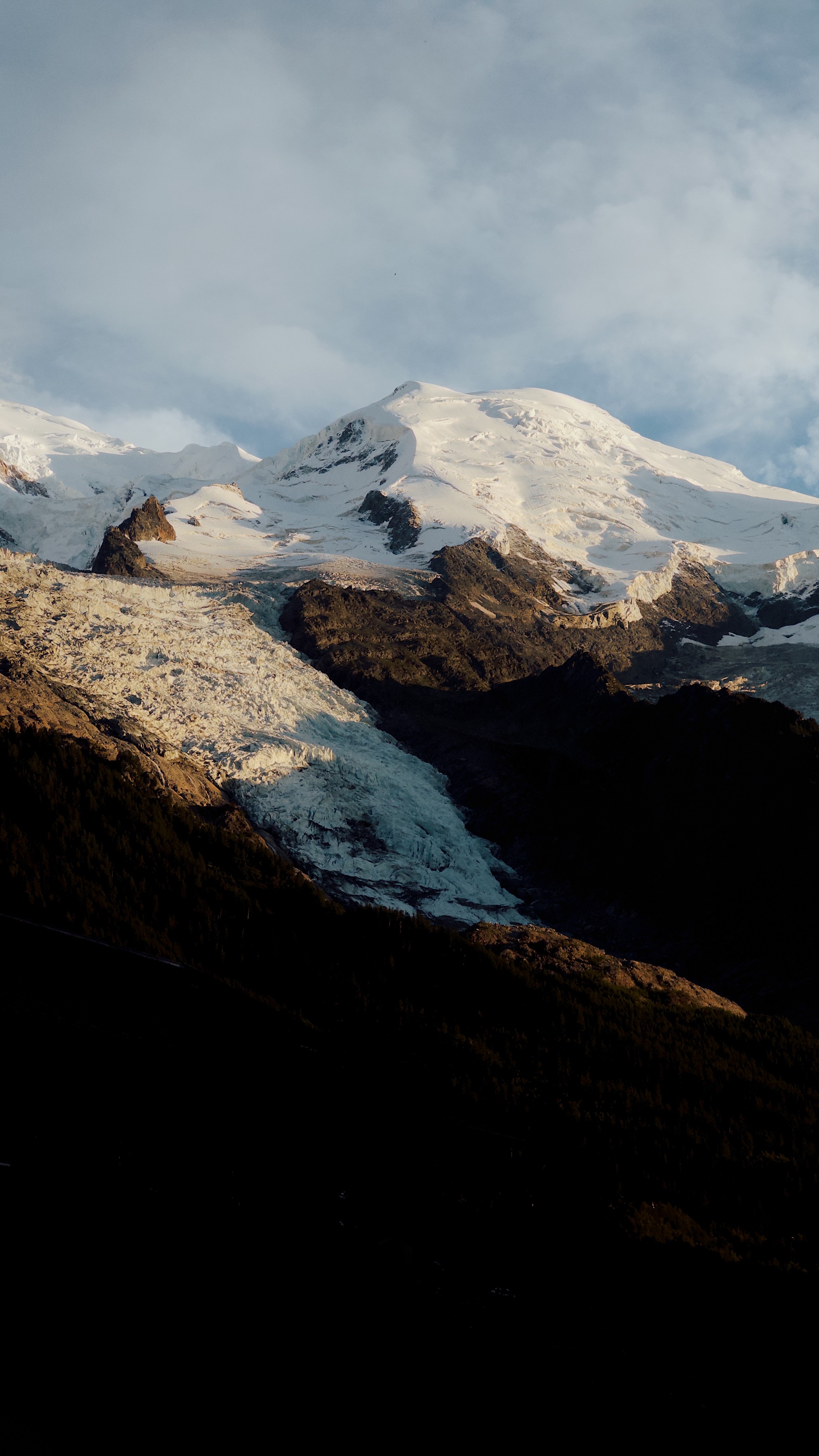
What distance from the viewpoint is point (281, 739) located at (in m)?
46.0

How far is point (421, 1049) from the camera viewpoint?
31.2ft

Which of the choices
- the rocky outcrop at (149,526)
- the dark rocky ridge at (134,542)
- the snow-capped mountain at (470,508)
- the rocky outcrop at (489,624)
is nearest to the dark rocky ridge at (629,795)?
the rocky outcrop at (489,624)

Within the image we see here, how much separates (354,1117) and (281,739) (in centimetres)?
3919

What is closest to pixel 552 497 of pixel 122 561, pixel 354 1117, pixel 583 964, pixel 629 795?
pixel 122 561

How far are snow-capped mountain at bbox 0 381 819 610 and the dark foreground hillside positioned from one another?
104 meters

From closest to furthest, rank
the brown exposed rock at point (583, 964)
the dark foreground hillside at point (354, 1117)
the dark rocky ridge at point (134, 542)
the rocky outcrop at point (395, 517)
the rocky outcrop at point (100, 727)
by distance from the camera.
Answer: the dark foreground hillside at point (354, 1117) → the brown exposed rock at point (583, 964) → the rocky outcrop at point (100, 727) → the dark rocky ridge at point (134, 542) → the rocky outcrop at point (395, 517)

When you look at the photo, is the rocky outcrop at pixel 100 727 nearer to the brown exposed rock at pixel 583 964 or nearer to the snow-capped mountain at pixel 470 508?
the brown exposed rock at pixel 583 964

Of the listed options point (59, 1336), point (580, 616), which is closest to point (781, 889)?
point (59, 1336)

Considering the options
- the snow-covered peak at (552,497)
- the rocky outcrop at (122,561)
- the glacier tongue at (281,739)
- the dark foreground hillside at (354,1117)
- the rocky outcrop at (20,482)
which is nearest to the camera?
the dark foreground hillside at (354,1117)

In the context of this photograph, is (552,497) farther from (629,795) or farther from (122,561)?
(629,795)

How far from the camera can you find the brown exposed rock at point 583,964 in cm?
1600

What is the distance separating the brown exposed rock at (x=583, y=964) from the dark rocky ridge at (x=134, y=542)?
79.0 m

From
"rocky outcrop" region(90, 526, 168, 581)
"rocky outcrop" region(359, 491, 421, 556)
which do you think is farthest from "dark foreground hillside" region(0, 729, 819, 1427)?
"rocky outcrop" region(359, 491, 421, 556)

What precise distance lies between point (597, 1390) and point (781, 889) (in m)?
34.7
